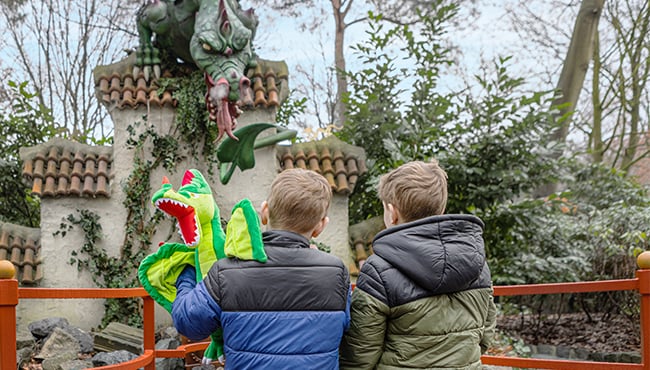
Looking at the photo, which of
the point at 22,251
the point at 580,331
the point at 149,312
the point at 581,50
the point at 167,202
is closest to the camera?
the point at 167,202

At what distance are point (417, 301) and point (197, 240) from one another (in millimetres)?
737

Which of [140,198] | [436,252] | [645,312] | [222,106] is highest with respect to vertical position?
[222,106]

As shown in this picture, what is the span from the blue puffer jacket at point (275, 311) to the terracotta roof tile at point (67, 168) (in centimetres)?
480

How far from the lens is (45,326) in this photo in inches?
223

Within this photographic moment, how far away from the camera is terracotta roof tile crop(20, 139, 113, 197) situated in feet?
20.3

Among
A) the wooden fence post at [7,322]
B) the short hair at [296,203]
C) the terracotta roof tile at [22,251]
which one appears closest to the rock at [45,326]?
the terracotta roof tile at [22,251]

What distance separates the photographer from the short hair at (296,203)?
6.35ft

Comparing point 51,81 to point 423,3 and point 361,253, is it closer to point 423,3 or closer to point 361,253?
point 423,3

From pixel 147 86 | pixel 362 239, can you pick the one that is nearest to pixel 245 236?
pixel 362 239

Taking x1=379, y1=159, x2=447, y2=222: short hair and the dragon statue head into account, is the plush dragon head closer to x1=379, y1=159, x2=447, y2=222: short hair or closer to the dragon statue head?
x1=379, y1=159, x2=447, y2=222: short hair

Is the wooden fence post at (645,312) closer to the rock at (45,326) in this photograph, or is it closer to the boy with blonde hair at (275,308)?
the boy with blonde hair at (275,308)

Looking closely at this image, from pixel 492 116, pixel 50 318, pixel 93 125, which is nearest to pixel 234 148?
pixel 50 318

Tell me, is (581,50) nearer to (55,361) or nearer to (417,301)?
(55,361)

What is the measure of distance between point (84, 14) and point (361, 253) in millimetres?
10805
